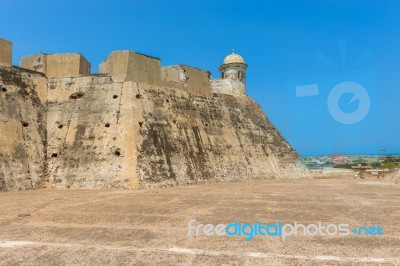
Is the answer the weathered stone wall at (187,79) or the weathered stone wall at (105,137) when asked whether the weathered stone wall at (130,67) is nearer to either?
the weathered stone wall at (105,137)

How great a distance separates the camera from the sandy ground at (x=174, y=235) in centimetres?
604

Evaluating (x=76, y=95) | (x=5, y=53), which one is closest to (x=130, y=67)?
(x=76, y=95)

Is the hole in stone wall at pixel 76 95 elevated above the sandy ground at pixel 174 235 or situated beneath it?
elevated above

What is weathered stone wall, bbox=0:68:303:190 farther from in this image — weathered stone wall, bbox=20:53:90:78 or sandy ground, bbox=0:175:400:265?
sandy ground, bbox=0:175:400:265

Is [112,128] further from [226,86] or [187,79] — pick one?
[226,86]

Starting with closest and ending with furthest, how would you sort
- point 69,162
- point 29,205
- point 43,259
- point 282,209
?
1. point 43,259
2. point 282,209
3. point 29,205
4. point 69,162

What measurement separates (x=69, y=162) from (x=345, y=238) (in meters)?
15.4

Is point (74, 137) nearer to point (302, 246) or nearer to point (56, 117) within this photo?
point (56, 117)

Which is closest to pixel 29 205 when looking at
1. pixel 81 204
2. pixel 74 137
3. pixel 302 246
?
pixel 81 204

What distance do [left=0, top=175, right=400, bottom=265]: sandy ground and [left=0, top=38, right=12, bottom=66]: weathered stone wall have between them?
34.3 ft

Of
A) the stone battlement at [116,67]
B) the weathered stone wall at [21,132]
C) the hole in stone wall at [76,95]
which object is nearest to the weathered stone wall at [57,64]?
the stone battlement at [116,67]

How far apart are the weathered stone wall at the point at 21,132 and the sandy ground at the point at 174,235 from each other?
4.36 meters

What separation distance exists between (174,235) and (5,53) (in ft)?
58.6

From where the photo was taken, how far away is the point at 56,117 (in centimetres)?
2042
